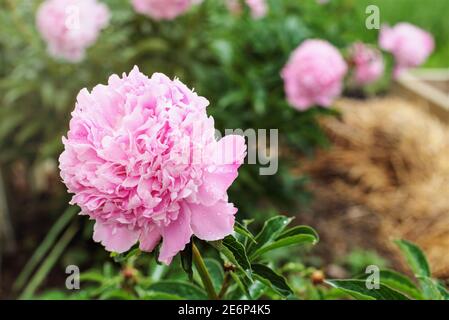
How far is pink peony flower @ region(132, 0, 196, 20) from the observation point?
1685 millimetres

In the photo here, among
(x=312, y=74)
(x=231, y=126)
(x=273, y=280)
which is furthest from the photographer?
(x=231, y=126)

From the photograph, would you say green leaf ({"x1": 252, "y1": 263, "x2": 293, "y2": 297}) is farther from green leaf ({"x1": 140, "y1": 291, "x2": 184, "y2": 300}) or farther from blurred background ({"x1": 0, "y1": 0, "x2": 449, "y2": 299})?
blurred background ({"x1": 0, "y1": 0, "x2": 449, "y2": 299})

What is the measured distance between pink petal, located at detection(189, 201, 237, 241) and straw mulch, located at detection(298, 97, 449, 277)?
4.83 ft

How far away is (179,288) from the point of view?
0.87m

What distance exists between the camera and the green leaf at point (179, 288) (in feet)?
2.83

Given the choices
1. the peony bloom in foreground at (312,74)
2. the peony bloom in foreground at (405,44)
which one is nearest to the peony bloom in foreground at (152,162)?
the peony bloom in foreground at (312,74)

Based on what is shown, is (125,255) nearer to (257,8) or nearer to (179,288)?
(179,288)

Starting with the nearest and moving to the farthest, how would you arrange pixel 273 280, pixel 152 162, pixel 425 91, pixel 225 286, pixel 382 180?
pixel 152 162 < pixel 273 280 < pixel 225 286 < pixel 382 180 < pixel 425 91

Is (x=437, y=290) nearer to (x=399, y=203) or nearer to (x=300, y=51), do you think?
(x=300, y=51)

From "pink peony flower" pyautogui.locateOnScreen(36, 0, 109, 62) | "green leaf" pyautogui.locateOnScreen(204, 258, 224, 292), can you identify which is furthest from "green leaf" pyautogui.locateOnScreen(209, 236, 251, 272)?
"pink peony flower" pyautogui.locateOnScreen(36, 0, 109, 62)

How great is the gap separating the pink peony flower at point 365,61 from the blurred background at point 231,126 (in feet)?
0.12

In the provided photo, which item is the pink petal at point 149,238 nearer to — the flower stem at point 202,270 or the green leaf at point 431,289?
the flower stem at point 202,270

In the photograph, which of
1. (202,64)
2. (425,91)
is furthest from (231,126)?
(425,91)

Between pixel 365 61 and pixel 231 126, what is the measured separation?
1.47 feet
